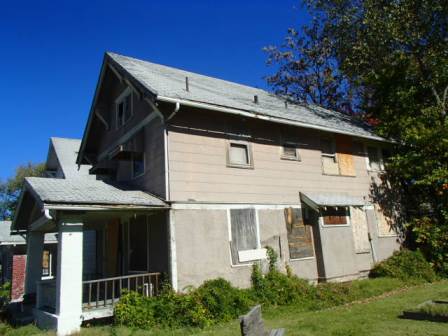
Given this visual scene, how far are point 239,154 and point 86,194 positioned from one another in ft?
17.0

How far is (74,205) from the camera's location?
32.1ft

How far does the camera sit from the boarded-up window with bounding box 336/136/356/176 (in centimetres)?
1647

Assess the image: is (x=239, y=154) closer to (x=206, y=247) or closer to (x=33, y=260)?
(x=206, y=247)

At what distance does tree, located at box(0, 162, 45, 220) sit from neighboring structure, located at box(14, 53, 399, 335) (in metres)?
27.8

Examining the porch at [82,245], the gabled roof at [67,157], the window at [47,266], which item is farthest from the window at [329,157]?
the window at [47,266]

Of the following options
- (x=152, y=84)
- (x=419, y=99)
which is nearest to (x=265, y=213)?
(x=152, y=84)

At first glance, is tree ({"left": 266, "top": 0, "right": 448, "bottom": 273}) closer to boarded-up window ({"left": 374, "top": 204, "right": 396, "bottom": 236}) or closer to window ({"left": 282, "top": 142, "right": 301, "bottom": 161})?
boarded-up window ({"left": 374, "top": 204, "right": 396, "bottom": 236})

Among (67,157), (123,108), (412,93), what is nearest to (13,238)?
(67,157)

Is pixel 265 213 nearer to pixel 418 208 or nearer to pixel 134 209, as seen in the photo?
pixel 134 209

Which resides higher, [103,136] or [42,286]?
[103,136]

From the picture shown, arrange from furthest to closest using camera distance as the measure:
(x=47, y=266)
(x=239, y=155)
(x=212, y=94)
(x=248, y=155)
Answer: (x=47, y=266)
(x=212, y=94)
(x=248, y=155)
(x=239, y=155)

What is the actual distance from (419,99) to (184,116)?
13282mm

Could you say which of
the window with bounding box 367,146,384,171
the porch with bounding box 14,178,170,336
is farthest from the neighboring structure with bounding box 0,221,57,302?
the window with bounding box 367,146,384,171

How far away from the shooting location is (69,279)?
9.62m
